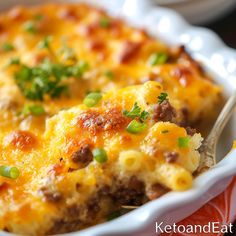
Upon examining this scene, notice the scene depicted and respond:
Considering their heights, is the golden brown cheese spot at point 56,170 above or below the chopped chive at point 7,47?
above

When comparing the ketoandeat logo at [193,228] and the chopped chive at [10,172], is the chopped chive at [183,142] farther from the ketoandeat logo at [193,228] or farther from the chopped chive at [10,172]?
the chopped chive at [10,172]

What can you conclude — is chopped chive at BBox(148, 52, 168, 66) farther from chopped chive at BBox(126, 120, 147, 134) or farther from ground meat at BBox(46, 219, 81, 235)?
ground meat at BBox(46, 219, 81, 235)

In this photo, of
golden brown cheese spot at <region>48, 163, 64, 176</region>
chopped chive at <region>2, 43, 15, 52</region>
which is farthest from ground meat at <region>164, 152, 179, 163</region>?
chopped chive at <region>2, 43, 15, 52</region>

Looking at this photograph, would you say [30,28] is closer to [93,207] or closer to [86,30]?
[86,30]

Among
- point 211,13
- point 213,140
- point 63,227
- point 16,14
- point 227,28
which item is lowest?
point 227,28

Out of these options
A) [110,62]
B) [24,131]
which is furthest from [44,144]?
[110,62]

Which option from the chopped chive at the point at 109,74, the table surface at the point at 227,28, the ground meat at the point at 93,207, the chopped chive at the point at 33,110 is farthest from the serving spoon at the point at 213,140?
the table surface at the point at 227,28

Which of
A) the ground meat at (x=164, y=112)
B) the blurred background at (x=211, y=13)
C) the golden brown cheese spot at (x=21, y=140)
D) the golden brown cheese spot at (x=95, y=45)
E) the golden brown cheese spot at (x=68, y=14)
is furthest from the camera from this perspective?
the blurred background at (x=211, y=13)

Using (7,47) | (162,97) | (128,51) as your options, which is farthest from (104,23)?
(162,97)
